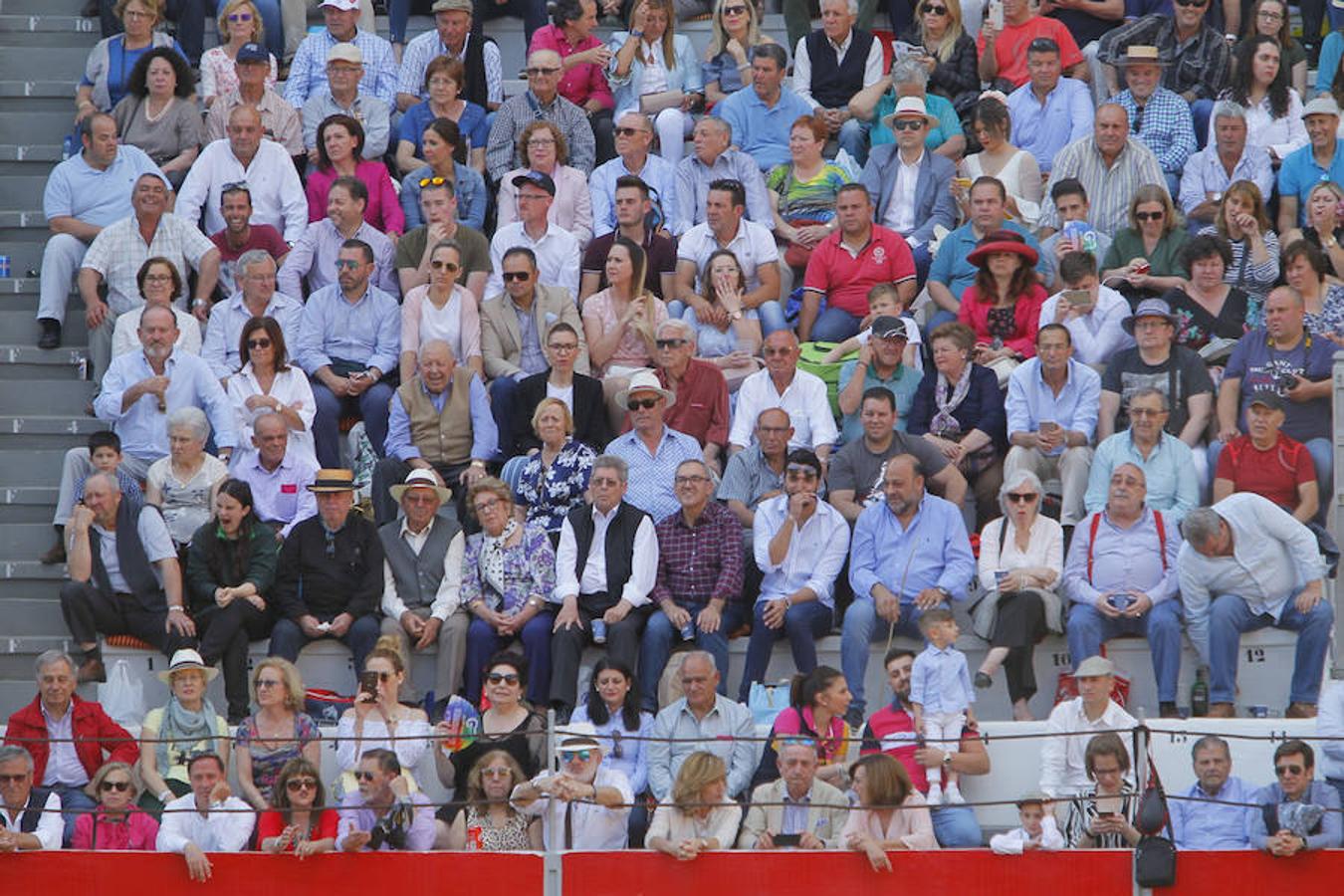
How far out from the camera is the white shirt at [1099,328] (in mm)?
16016

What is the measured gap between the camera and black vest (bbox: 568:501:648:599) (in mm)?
14531

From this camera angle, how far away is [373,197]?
56.9ft

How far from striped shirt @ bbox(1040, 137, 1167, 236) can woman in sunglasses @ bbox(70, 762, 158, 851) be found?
280 inches

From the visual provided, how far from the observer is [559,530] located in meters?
14.9

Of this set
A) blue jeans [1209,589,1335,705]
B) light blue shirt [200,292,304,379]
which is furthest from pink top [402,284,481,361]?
blue jeans [1209,589,1335,705]

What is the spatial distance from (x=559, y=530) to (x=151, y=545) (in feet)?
7.27

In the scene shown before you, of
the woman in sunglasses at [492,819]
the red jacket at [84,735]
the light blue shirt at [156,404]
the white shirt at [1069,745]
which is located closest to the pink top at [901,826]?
the white shirt at [1069,745]

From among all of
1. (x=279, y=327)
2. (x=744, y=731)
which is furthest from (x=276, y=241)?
(x=744, y=731)

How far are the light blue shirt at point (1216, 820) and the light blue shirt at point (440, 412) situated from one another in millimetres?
4765

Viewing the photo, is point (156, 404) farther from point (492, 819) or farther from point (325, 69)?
point (492, 819)

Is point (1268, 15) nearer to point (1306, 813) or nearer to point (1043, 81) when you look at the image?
point (1043, 81)

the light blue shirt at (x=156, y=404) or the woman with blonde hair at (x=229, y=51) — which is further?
the woman with blonde hair at (x=229, y=51)

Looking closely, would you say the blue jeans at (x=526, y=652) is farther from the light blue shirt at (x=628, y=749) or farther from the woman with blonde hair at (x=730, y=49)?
the woman with blonde hair at (x=730, y=49)

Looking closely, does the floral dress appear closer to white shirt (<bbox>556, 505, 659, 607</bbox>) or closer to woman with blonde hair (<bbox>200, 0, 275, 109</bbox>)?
white shirt (<bbox>556, 505, 659, 607</bbox>)
